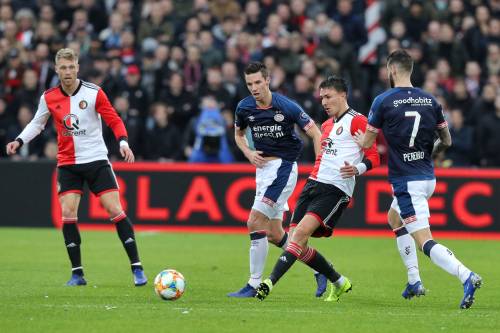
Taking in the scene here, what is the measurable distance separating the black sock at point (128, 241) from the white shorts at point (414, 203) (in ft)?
10.8

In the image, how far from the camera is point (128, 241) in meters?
12.6

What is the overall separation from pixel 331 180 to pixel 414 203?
2.93ft

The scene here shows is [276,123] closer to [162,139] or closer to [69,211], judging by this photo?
[69,211]

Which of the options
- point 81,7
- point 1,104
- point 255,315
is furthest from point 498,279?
point 81,7

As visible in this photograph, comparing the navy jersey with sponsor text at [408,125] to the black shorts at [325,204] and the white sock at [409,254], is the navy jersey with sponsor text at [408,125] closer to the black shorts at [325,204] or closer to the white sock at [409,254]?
the black shorts at [325,204]

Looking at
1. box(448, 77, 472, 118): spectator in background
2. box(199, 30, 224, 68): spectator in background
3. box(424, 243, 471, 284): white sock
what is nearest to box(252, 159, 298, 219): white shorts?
box(424, 243, 471, 284): white sock

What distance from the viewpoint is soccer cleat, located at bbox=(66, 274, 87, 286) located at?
12.5 metres

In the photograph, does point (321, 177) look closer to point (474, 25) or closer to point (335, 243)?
point (335, 243)

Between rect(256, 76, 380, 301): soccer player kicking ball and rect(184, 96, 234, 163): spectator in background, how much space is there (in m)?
9.75

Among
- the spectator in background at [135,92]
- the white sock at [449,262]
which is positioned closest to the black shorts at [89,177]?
the white sock at [449,262]

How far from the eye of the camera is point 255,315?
985cm

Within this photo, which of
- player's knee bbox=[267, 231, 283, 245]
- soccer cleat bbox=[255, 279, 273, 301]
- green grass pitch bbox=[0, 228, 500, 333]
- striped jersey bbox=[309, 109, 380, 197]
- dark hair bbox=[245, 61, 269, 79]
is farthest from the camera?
player's knee bbox=[267, 231, 283, 245]

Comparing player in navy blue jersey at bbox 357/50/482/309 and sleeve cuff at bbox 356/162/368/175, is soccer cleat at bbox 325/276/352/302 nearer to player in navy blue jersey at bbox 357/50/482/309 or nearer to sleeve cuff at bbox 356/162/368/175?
player in navy blue jersey at bbox 357/50/482/309

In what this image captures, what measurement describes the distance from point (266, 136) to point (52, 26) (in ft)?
44.5
